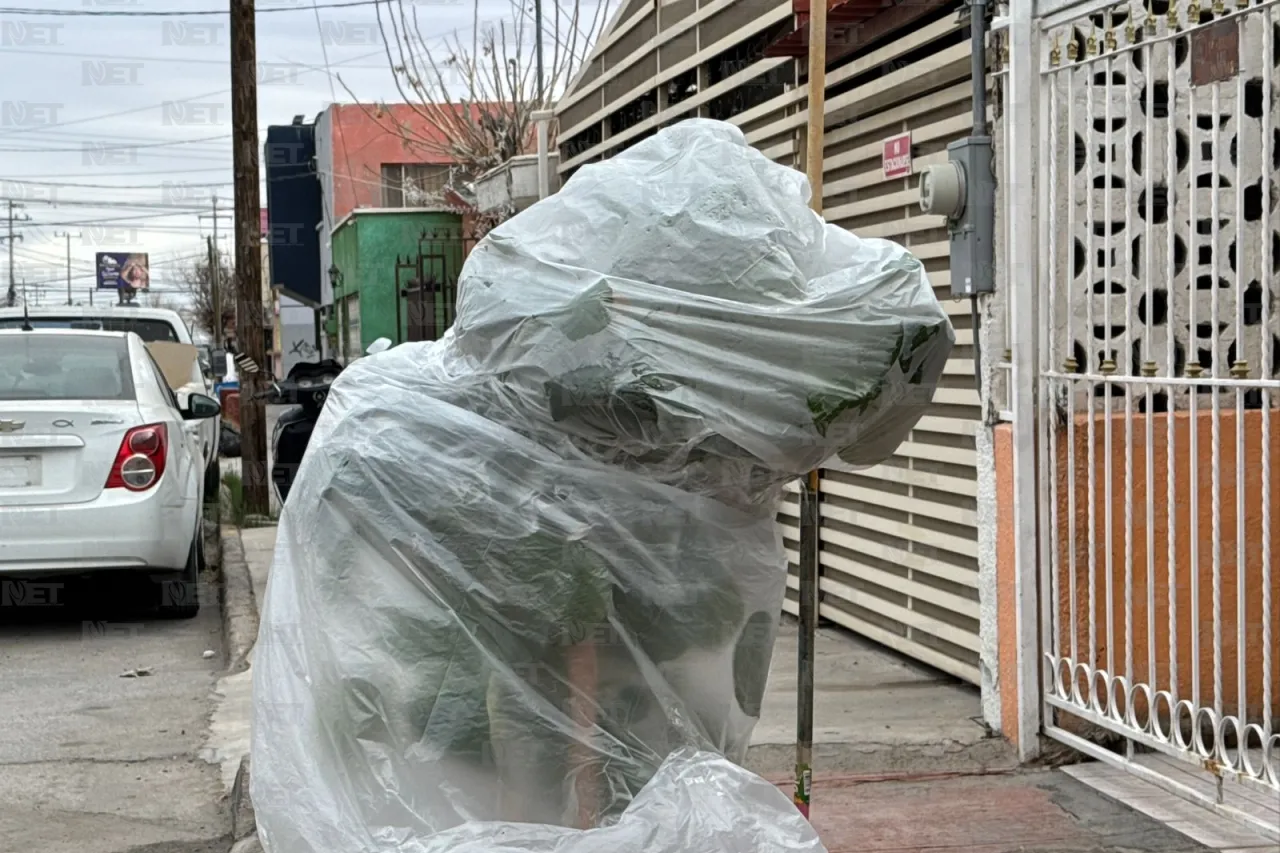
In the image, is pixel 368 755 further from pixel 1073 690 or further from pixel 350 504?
pixel 1073 690

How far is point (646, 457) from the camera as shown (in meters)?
2.98

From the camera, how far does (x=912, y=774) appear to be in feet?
16.1

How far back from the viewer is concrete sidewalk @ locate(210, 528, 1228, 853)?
4258mm

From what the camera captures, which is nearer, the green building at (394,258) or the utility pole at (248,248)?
the utility pole at (248,248)

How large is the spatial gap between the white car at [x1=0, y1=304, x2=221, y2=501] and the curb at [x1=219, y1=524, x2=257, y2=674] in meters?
1.08

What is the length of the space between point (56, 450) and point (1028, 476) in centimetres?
518

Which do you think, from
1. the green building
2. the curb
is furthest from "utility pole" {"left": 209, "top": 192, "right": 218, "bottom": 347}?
the curb

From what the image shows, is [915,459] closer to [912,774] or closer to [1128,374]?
[912,774]

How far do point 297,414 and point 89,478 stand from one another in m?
1.37

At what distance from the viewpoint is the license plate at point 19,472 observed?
7809 mm

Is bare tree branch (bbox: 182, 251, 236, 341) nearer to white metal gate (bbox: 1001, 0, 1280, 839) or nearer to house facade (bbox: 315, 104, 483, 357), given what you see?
house facade (bbox: 315, 104, 483, 357)

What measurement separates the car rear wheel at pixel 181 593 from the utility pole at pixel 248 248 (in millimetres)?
3805

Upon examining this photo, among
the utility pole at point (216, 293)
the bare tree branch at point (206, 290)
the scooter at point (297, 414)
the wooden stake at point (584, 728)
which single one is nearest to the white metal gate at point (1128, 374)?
the wooden stake at point (584, 728)

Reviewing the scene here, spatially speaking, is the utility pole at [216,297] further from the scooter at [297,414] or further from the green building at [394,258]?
the scooter at [297,414]
